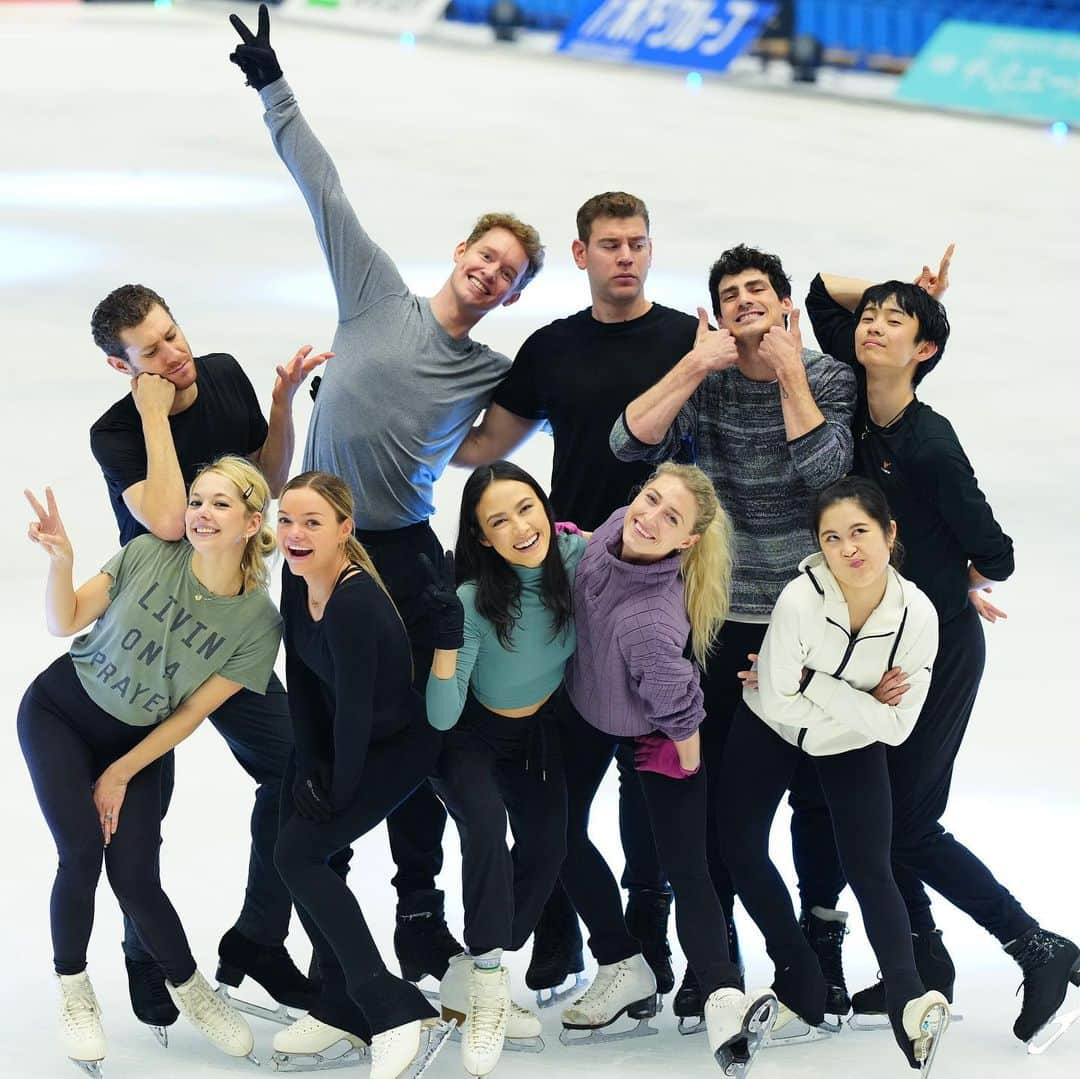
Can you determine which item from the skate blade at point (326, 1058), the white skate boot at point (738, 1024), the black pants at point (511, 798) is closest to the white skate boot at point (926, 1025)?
the white skate boot at point (738, 1024)

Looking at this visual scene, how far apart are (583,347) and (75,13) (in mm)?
21329

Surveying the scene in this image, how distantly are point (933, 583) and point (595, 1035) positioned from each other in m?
1.29

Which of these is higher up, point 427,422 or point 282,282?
point 427,422

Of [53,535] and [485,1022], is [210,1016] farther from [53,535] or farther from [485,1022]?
[53,535]

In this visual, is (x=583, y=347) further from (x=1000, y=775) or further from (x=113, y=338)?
(x=1000, y=775)

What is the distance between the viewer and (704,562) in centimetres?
406

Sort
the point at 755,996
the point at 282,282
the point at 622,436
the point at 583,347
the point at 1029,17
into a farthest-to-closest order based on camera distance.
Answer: the point at 1029,17, the point at 282,282, the point at 583,347, the point at 622,436, the point at 755,996

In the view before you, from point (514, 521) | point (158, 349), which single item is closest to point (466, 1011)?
point (514, 521)

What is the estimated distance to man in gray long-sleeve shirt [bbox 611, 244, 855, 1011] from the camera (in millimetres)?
4125

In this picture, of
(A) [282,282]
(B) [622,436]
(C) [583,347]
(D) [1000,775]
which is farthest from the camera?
(A) [282,282]

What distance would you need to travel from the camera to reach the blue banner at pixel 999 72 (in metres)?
16.9

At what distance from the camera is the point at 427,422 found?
4.61 metres

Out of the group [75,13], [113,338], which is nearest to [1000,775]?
[113,338]

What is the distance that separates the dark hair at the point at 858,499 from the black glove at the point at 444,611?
31.1 inches
